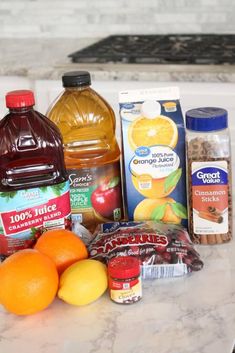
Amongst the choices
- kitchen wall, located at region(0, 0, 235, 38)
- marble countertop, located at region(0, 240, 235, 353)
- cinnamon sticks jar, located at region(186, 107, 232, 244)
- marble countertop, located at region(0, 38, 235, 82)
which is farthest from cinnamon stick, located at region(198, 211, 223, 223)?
kitchen wall, located at region(0, 0, 235, 38)

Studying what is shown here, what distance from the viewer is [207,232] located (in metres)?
1.18

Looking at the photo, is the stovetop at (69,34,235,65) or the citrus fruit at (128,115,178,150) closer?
the citrus fruit at (128,115,178,150)

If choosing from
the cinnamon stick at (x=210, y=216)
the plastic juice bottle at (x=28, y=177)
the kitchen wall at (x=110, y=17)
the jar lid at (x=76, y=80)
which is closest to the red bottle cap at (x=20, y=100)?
the plastic juice bottle at (x=28, y=177)

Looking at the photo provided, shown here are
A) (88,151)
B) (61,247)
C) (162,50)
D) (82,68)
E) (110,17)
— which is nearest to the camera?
(61,247)

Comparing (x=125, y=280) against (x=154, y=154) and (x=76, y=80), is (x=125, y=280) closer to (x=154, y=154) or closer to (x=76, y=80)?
(x=154, y=154)

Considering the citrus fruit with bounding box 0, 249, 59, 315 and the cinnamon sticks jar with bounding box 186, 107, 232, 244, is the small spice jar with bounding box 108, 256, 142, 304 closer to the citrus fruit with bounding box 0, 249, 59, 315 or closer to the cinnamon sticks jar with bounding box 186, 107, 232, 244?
the citrus fruit with bounding box 0, 249, 59, 315

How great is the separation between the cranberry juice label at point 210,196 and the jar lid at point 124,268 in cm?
20

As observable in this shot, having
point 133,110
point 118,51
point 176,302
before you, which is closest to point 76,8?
point 118,51

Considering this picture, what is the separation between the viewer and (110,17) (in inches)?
120

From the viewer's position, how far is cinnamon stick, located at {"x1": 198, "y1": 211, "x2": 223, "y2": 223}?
3.80 ft

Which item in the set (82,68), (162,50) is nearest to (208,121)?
(82,68)

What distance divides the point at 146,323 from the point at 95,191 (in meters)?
0.32

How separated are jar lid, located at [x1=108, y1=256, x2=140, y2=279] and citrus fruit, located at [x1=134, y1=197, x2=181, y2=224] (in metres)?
0.21

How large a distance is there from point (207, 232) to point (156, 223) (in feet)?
0.31
